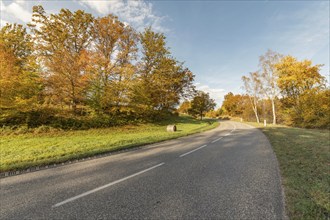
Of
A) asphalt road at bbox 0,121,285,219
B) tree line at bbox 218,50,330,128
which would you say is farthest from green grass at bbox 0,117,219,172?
tree line at bbox 218,50,330,128

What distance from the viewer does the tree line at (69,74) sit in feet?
40.3

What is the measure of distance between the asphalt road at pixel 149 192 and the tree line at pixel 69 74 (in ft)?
34.7

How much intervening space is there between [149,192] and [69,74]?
1489 cm

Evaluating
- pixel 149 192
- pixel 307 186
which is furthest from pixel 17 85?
pixel 307 186

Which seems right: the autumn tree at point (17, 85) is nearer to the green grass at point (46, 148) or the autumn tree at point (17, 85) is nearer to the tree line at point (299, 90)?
the green grass at point (46, 148)

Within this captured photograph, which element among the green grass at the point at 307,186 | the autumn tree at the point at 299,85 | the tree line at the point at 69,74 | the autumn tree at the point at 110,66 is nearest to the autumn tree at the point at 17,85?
the tree line at the point at 69,74

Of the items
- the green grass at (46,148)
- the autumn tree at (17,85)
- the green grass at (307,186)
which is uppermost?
the autumn tree at (17,85)

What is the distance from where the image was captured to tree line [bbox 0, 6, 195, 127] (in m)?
12.3

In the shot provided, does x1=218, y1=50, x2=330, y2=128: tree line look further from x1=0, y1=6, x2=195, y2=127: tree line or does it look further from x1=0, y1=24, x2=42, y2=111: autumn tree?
x1=0, y1=24, x2=42, y2=111: autumn tree

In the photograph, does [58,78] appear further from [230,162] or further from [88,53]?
[230,162]

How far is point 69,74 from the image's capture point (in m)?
14.4

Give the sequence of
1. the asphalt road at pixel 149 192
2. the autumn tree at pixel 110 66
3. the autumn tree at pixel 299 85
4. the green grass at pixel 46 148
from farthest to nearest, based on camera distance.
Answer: the autumn tree at pixel 299 85 < the autumn tree at pixel 110 66 < the green grass at pixel 46 148 < the asphalt road at pixel 149 192

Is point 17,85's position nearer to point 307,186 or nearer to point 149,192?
point 149,192

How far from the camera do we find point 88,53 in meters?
15.8
